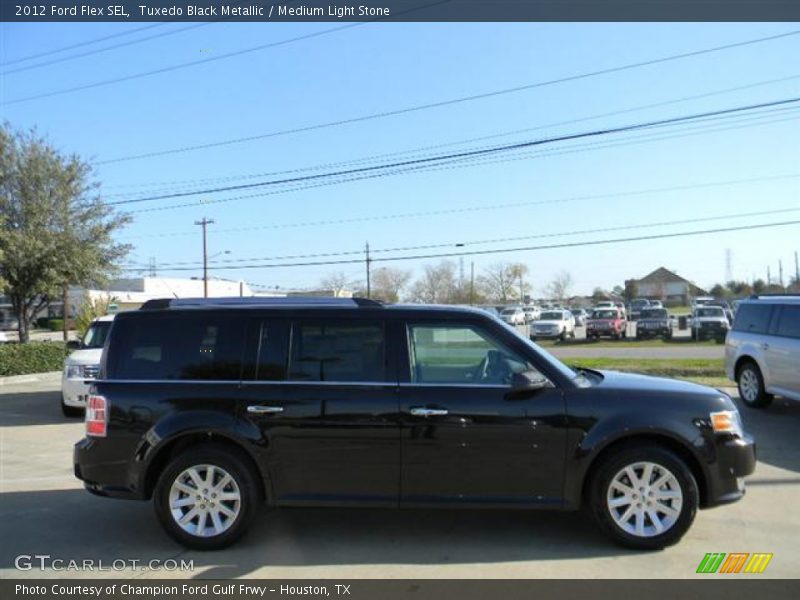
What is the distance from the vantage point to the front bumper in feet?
16.1

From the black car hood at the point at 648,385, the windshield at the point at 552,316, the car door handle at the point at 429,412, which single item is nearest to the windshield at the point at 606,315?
the windshield at the point at 552,316

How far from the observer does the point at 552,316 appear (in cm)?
3822

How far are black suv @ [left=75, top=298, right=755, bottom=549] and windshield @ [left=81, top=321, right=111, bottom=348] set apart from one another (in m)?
7.88

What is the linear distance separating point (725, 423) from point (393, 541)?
2.65m

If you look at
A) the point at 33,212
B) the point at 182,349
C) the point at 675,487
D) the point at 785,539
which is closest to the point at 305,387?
the point at 182,349

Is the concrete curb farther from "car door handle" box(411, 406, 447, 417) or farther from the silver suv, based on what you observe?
the silver suv


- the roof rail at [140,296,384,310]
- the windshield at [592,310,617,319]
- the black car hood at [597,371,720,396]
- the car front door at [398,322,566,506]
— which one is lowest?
the car front door at [398,322,566,506]

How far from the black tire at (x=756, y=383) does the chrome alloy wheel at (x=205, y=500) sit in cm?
910

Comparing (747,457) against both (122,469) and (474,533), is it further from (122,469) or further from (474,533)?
(122,469)

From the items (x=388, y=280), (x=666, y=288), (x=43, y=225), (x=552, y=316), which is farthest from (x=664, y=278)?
(x=43, y=225)

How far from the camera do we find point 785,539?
16.8 ft

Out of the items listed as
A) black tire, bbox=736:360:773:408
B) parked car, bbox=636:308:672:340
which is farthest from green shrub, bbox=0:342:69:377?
parked car, bbox=636:308:672:340

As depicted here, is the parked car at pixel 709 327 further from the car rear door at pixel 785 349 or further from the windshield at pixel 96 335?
the windshield at pixel 96 335

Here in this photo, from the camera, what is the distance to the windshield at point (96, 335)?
12459mm
